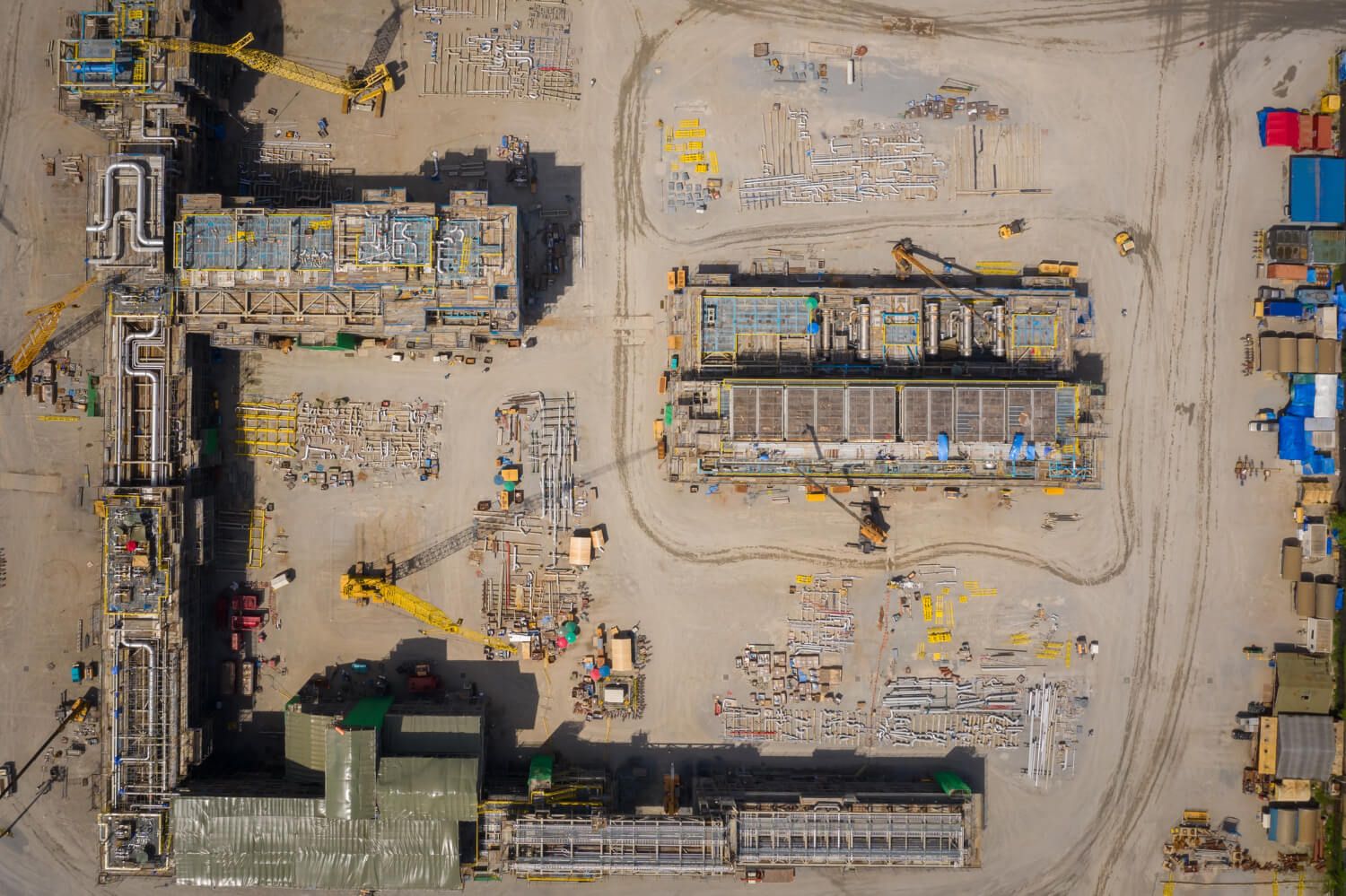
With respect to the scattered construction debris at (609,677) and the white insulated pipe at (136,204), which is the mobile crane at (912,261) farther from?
the white insulated pipe at (136,204)

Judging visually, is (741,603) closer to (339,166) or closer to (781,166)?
(781,166)

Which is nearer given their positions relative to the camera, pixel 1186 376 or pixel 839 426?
pixel 839 426

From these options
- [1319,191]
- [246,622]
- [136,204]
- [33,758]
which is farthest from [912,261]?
[33,758]

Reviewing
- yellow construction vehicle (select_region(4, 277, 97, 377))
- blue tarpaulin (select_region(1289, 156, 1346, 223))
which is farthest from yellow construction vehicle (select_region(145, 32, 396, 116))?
blue tarpaulin (select_region(1289, 156, 1346, 223))

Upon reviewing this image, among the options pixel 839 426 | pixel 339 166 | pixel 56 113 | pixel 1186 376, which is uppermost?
pixel 56 113

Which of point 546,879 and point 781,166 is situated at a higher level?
point 781,166

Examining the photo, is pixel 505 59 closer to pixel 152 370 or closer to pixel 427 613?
pixel 152 370

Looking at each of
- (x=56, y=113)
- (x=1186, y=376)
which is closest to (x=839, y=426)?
(x=1186, y=376)

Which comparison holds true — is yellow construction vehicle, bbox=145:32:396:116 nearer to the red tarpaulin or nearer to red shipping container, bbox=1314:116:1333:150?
the red tarpaulin
